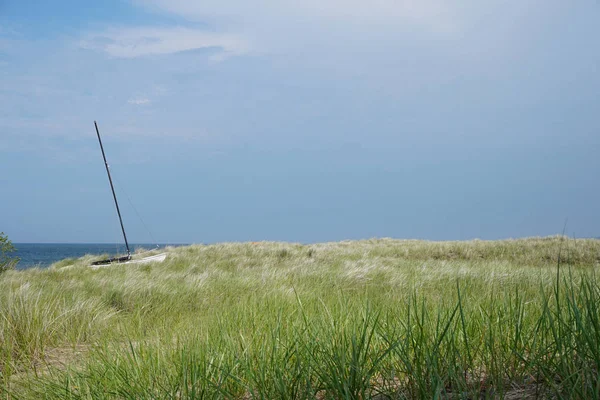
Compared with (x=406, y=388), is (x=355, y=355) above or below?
above

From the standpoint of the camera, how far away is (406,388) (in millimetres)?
1771

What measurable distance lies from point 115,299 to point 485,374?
5.06 metres

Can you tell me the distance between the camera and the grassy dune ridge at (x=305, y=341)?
5.68ft

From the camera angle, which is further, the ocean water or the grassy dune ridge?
the ocean water

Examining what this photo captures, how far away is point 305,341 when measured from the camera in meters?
2.27

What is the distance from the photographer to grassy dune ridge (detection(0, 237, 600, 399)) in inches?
68.1

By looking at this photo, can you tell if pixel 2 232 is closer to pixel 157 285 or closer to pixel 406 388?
pixel 157 285

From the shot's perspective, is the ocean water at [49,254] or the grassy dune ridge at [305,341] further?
the ocean water at [49,254]

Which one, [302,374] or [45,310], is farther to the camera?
[45,310]

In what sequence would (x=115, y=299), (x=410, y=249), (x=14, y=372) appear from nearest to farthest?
(x=14, y=372) < (x=115, y=299) < (x=410, y=249)

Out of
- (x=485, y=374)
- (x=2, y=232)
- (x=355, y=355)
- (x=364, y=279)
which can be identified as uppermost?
(x=2, y=232)

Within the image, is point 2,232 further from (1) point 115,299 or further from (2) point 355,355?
(2) point 355,355

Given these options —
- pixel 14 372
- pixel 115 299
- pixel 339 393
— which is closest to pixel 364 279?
pixel 115 299

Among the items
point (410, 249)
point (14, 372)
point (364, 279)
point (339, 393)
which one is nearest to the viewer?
point (339, 393)
